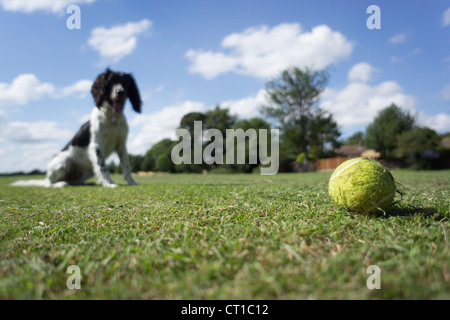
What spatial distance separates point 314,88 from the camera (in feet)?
106

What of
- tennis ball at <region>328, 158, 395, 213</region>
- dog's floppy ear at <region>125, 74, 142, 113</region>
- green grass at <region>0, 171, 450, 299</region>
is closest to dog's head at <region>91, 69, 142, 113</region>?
dog's floppy ear at <region>125, 74, 142, 113</region>

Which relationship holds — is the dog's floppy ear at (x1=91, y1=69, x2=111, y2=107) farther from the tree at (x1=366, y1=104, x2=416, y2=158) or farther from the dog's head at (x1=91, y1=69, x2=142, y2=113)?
the tree at (x1=366, y1=104, x2=416, y2=158)

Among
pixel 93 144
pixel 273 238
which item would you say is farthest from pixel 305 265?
pixel 93 144

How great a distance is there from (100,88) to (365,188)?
6.00 metres

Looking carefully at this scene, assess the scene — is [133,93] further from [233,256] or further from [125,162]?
[233,256]

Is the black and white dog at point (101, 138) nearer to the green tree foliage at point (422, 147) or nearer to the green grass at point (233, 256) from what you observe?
the green grass at point (233, 256)

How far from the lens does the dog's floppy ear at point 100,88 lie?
6.25 m

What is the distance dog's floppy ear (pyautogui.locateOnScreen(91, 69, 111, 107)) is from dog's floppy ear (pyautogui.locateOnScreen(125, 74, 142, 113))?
1.68ft

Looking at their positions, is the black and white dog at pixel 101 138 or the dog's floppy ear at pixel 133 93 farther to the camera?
the dog's floppy ear at pixel 133 93

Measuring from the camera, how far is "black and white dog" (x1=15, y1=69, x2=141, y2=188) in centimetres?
632

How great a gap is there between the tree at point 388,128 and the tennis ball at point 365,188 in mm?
31467

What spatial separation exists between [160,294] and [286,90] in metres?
34.0

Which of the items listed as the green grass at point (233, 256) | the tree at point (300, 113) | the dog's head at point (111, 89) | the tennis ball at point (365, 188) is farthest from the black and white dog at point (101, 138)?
the tree at point (300, 113)
